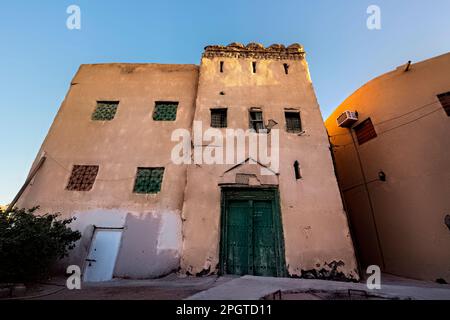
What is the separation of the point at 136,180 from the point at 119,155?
140 centimetres

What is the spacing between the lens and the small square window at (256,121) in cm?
968

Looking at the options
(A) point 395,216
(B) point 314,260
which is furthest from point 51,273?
(A) point 395,216

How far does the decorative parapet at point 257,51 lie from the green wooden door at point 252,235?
281 inches

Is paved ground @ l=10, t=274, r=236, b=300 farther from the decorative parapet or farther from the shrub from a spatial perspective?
the decorative parapet

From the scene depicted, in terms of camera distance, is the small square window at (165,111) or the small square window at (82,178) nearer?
the small square window at (82,178)

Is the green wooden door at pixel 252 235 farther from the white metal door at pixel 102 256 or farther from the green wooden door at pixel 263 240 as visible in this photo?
the white metal door at pixel 102 256

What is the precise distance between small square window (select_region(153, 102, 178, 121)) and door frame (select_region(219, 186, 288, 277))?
4410 mm

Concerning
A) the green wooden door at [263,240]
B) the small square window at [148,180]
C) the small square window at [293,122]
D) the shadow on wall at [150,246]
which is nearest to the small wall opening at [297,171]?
the green wooden door at [263,240]

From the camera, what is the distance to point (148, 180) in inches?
359

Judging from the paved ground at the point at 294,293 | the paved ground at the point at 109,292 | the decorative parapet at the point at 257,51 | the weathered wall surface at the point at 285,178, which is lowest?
the paved ground at the point at 109,292

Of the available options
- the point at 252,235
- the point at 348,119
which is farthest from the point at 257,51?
the point at 252,235

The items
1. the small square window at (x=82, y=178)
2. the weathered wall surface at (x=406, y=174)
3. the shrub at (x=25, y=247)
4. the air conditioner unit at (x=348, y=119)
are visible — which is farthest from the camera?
the air conditioner unit at (x=348, y=119)

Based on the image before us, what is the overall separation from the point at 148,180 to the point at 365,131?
9.69m
